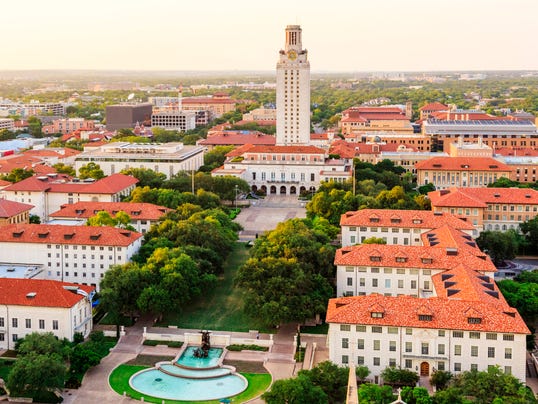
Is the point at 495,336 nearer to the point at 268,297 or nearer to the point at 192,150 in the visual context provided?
the point at 268,297

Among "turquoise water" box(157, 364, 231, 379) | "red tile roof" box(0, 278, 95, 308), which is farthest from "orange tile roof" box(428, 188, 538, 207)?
"red tile roof" box(0, 278, 95, 308)

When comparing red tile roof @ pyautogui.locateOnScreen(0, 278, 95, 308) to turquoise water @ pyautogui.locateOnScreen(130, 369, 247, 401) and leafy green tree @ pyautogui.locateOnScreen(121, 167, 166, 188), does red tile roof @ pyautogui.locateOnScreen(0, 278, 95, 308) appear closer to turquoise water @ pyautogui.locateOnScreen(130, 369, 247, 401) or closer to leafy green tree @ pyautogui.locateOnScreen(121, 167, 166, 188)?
turquoise water @ pyautogui.locateOnScreen(130, 369, 247, 401)

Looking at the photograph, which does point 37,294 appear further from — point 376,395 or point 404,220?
point 404,220

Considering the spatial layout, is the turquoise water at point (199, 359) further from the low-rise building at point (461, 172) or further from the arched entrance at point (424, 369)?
A: the low-rise building at point (461, 172)

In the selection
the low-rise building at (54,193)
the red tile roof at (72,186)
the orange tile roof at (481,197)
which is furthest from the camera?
the red tile roof at (72,186)

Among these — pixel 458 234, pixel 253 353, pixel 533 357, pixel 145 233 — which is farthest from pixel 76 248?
pixel 533 357

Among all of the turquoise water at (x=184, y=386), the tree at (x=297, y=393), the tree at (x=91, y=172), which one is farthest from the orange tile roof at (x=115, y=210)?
the tree at (x=297, y=393)
